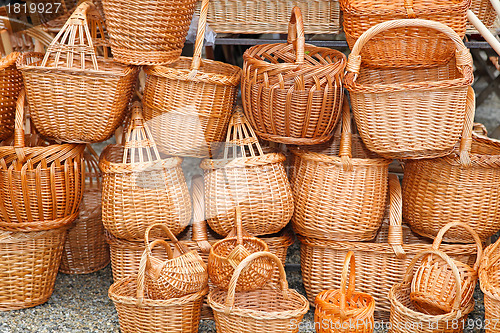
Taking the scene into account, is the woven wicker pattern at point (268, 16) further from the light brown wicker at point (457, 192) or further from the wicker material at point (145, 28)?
the light brown wicker at point (457, 192)

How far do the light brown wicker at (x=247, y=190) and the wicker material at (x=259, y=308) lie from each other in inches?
10.3

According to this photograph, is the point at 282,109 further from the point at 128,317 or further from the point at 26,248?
the point at 26,248

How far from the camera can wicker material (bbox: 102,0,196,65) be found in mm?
2377

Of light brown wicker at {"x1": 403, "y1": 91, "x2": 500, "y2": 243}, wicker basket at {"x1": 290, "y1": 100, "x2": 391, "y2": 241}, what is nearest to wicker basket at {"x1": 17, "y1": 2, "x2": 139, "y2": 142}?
wicker basket at {"x1": 290, "y1": 100, "x2": 391, "y2": 241}

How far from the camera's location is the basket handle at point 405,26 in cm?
220

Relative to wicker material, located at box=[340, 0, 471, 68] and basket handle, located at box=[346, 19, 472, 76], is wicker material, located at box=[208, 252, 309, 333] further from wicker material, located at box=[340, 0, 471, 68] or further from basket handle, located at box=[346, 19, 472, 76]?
wicker material, located at box=[340, 0, 471, 68]

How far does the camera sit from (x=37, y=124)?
2516mm

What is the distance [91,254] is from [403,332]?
166 cm

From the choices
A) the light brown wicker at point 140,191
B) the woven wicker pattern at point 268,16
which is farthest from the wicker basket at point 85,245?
the woven wicker pattern at point 268,16

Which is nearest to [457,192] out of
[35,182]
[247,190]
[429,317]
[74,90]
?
[429,317]

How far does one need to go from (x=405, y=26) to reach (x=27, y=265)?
6.41 feet

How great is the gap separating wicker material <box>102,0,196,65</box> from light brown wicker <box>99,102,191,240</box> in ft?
0.93

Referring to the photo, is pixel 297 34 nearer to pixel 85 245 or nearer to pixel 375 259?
pixel 375 259

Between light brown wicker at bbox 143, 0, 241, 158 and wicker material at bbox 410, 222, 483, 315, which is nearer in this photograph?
wicker material at bbox 410, 222, 483, 315
